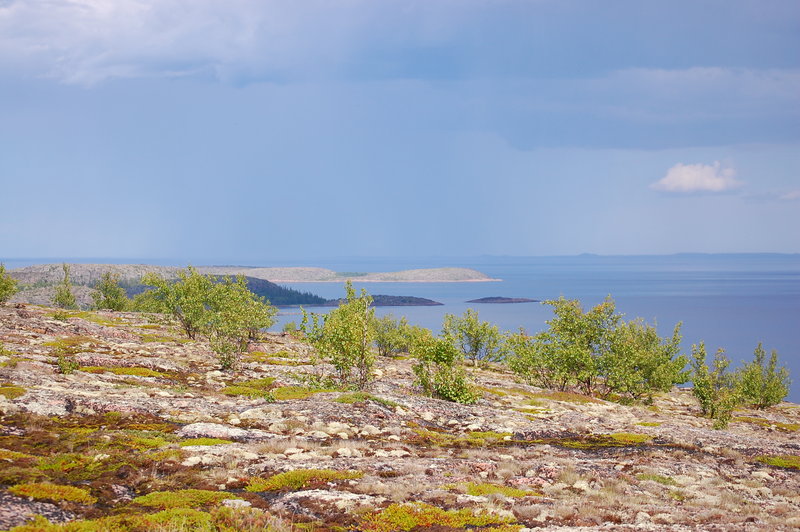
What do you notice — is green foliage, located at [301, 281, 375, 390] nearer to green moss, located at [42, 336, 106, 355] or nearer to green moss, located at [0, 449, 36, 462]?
green moss, located at [42, 336, 106, 355]

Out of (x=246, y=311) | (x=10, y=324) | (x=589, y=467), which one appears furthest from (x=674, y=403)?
(x=10, y=324)

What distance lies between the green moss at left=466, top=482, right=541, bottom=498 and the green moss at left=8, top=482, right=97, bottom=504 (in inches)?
393

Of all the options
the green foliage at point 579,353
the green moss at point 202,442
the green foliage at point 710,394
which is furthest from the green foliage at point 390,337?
the green moss at point 202,442

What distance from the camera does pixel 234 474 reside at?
17.2 meters

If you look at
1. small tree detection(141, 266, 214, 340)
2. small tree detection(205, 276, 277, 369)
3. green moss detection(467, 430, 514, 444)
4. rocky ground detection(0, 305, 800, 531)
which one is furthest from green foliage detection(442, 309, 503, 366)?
green moss detection(467, 430, 514, 444)

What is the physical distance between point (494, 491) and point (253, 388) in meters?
23.8

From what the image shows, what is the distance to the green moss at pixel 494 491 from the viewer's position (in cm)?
1663

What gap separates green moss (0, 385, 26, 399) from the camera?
23312 mm

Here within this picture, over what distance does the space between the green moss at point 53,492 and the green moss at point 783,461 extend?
25227 mm

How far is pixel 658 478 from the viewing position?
20203 millimetres

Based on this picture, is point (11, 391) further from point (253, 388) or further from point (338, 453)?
point (253, 388)

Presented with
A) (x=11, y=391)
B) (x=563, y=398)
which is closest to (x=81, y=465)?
(x=11, y=391)

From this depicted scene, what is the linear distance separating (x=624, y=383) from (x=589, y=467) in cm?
4075

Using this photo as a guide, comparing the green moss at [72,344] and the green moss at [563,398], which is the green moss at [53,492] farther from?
the green moss at [563,398]
